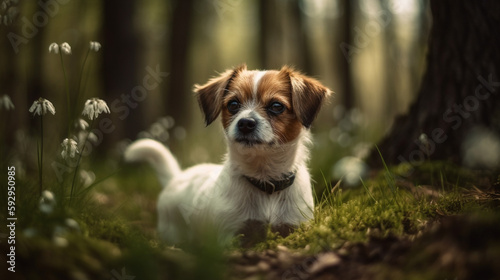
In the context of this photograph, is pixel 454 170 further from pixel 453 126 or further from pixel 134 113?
pixel 134 113

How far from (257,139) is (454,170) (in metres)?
2.25

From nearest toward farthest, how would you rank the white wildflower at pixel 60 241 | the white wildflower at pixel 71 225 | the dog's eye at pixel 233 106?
the white wildflower at pixel 60 241 < the white wildflower at pixel 71 225 < the dog's eye at pixel 233 106

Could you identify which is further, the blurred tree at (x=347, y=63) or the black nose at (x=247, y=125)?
the blurred tree at (x=347, y=63)

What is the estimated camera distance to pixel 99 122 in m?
9.19

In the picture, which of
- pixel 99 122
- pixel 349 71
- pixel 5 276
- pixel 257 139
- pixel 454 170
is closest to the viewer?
pixel 5 276

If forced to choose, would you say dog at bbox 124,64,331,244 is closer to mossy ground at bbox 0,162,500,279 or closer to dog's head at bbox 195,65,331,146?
dog's head at bbox 195,65,331,146

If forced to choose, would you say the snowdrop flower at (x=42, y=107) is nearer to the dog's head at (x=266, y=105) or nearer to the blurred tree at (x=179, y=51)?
the dog's head at (x=266, y=105)

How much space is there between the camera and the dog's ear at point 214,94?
432 centimetres

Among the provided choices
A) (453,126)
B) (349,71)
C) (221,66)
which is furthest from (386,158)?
(221,66)

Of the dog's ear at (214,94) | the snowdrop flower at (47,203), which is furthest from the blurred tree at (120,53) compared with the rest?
the snowdrop flower at (47,203)

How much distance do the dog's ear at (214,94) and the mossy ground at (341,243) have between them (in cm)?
147

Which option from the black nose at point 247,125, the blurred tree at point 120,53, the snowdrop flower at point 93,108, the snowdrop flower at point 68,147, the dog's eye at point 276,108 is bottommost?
the snowdrop flower at point 68,147

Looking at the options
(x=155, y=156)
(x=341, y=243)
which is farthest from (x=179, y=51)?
(x=341, y=243)

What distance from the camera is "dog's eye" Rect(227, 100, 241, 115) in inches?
163
